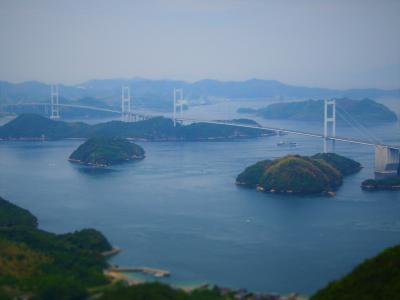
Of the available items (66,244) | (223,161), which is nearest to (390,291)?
(66,244)

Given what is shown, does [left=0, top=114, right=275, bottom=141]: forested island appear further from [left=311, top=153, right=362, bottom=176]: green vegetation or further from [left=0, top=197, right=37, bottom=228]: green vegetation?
[left=0, top=197, right=37, bottom=228]: green vegetation

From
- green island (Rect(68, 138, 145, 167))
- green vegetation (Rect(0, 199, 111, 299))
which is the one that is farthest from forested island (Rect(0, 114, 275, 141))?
green vegetation (Rect(0, 199, 111, 299))

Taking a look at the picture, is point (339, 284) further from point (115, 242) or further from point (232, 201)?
point (232, 201)

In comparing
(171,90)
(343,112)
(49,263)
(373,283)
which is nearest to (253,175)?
(49,263)

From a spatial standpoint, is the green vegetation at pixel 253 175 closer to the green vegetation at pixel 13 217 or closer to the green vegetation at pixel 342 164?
the green vegetation at pixel 342 164

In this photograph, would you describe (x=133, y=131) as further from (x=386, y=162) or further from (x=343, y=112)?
(x=386, y=162)
